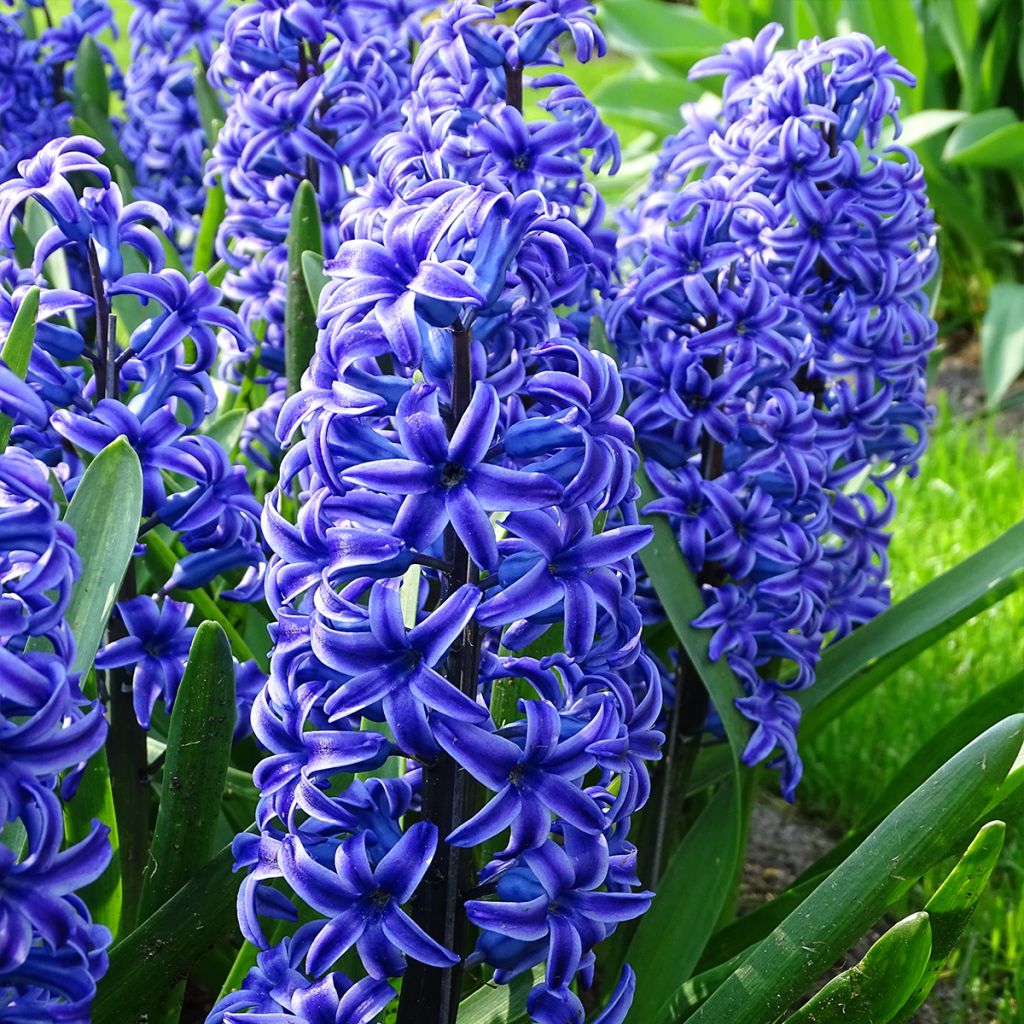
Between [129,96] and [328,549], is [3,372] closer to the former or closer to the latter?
[328,549]

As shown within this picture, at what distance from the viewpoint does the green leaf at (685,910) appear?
1744 millimetres

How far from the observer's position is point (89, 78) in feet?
10.3

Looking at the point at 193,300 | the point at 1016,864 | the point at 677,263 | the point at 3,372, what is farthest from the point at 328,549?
the point at 1016,864

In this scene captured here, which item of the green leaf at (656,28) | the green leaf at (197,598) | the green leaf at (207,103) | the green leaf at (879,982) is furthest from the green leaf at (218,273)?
the green leaf at (656,28)

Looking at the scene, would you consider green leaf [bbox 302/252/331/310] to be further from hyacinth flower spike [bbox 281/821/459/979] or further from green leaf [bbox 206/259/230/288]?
hyacinth flower spike [bbox 281/821/459/979]

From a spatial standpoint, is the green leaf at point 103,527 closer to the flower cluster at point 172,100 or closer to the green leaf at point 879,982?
the green leaf at point 879,982

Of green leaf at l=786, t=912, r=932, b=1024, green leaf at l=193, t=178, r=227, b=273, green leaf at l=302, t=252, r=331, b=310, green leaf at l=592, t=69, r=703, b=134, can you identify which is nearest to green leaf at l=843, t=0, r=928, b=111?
green leaf at l=592, t=69, r=703, b=134

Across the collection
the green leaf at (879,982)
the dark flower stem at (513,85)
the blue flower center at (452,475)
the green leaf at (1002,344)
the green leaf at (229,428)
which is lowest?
the green leaf at (1002,344)

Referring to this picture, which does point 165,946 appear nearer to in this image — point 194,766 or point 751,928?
point 194,766

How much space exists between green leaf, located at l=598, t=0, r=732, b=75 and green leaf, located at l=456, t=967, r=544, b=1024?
5.77m

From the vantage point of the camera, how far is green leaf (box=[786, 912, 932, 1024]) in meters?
1.29

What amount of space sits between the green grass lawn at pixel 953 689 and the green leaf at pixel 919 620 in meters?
0.16

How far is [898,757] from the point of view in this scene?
2.93 metres

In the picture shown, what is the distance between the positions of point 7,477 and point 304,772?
1.17 feet
